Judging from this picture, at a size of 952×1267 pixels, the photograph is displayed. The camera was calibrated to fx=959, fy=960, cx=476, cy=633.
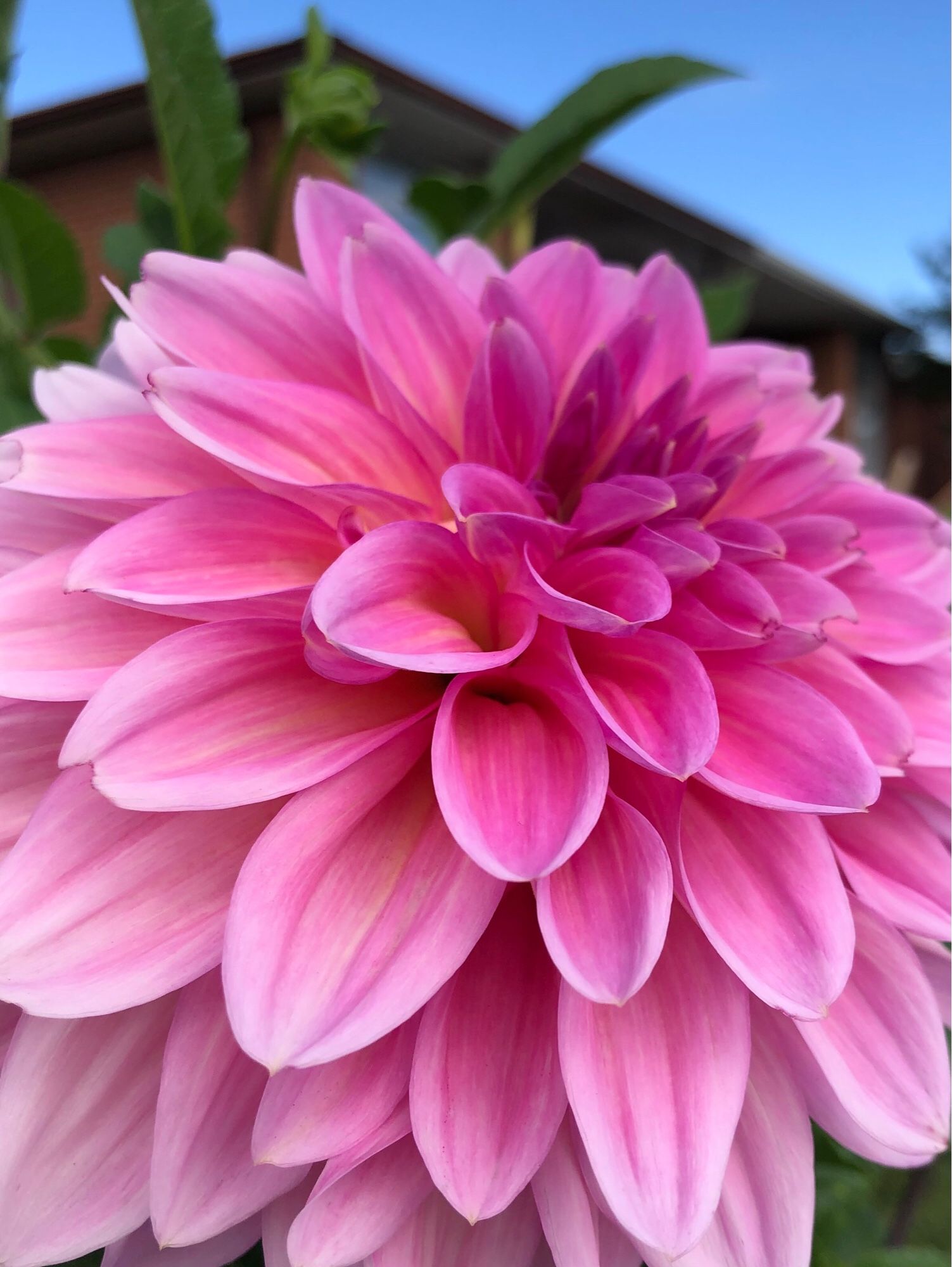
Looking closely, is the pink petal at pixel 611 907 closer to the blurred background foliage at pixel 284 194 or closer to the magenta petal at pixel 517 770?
the magenta petal at pixel 517 770

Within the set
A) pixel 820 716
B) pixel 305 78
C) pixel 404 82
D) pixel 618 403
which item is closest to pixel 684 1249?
pixel 820 716

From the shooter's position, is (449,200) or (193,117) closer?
(193,117)

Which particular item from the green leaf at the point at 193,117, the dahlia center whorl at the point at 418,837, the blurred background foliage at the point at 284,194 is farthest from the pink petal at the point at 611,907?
the green leaf at the point at 193,117

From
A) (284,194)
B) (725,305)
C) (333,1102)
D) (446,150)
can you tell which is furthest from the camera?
(446,150)

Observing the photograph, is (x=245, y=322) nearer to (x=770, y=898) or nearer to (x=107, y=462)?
(x=107, y=462)

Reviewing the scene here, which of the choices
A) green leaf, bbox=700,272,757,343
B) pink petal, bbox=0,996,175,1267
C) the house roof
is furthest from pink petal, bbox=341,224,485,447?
the house roof

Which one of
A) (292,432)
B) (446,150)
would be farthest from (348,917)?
(446,150)

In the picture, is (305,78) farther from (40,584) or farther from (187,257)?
(40,584)

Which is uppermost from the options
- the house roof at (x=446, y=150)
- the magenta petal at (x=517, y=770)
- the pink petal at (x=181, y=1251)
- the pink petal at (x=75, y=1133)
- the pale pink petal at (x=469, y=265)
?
the pale pink petal at (x=469, y=265)
